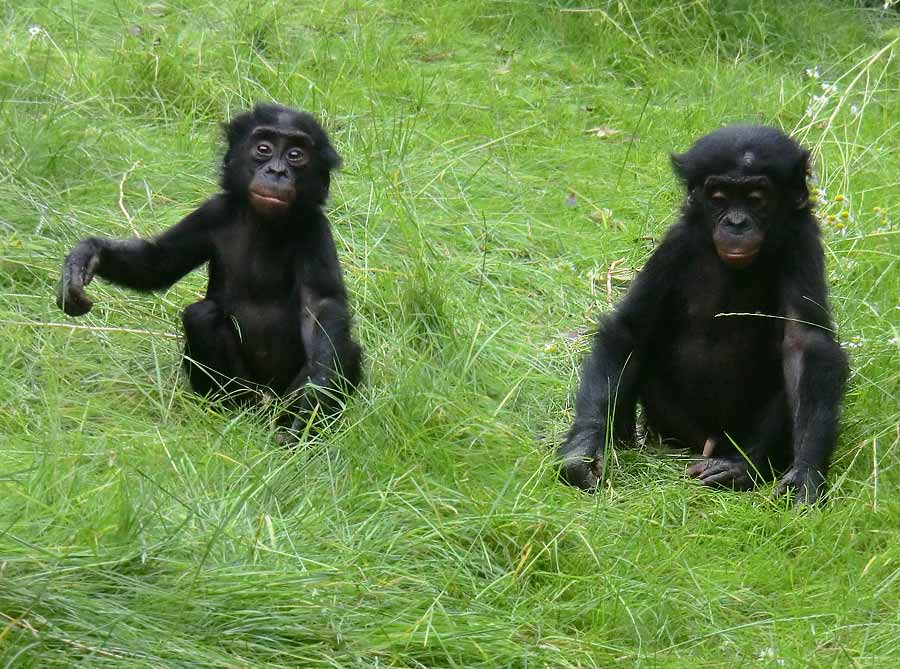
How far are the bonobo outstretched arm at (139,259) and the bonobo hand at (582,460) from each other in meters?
1.92

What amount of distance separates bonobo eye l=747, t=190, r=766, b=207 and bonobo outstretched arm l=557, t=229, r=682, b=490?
425 mm

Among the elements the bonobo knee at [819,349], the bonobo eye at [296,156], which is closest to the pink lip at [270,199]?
the bonobo eye at [296,156]

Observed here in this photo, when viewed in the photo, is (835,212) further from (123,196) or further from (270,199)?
(123,196)

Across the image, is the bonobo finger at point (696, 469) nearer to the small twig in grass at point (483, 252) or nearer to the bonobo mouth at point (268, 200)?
the small twig in grass at point (483, 252)

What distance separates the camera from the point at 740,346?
606cm

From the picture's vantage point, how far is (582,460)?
→ 552cm

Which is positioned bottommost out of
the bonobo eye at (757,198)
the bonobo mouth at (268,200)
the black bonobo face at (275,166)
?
the bonobo mouth at (268,200)

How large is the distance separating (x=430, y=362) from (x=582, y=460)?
0.91 metres

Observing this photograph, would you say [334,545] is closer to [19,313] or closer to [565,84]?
[19,313]

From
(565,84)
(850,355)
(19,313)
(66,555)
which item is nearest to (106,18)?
(565,84)

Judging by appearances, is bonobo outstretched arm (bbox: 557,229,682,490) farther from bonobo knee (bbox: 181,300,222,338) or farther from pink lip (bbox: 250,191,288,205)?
bonobo knee (bbox: 181,300,222,338)

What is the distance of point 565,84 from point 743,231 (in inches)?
183

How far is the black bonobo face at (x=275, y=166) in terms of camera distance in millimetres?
6094

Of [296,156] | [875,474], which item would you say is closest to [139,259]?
[296,156]
